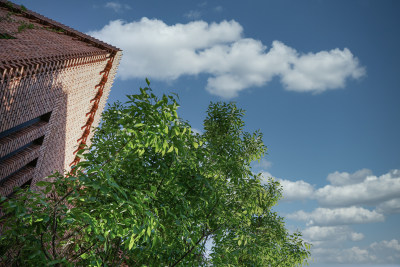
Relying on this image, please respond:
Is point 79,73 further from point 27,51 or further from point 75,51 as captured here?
point 27,51

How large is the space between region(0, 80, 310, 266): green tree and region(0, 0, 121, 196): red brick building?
4895 mm

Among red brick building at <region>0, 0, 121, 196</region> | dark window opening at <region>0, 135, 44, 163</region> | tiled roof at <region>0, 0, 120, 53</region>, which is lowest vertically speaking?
dark window opening at <region>0, 135, 44, 163</region>

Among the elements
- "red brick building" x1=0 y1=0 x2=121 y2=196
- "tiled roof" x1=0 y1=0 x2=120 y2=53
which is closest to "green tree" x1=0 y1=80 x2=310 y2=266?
"red brick building" x1=0 y1=0 x2=121 y2=196

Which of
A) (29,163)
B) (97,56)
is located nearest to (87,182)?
(29,163)

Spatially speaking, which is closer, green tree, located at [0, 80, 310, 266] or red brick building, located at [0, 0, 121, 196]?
green tree, located at [0, 80, 310, 266]

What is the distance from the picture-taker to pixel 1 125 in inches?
420

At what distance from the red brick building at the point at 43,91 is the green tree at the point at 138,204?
489cm

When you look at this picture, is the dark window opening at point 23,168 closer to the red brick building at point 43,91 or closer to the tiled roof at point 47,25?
the red brick building at point 43,91

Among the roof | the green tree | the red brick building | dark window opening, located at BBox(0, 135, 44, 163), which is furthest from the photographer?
dark window opening, located at BBox(0, 135, 44, 163)

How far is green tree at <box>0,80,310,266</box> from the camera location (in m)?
4.89

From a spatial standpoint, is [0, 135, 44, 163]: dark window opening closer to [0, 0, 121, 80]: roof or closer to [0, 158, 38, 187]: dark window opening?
[0, 158, 38, 187]: dark window opening

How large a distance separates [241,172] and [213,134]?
4.27 metres

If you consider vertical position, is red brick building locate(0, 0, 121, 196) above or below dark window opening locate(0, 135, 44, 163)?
above

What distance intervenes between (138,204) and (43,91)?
9.92m
